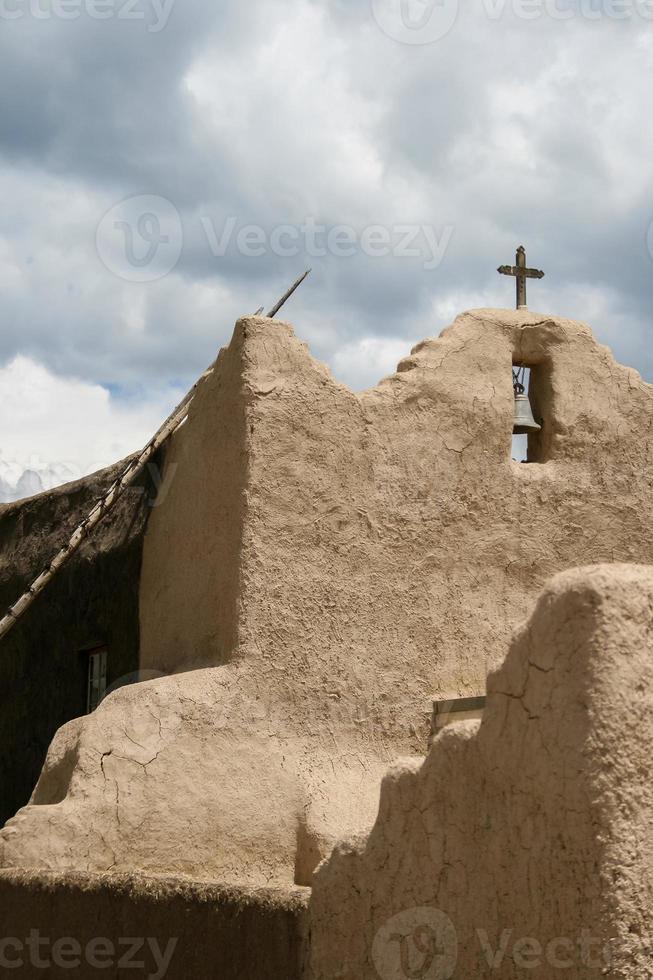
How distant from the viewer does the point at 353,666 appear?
7434 mm

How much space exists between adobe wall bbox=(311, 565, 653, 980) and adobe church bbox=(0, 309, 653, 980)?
10 millimetres

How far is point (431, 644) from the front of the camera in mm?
7672

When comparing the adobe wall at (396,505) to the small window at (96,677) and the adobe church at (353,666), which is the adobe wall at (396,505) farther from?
the small window at (96,677)

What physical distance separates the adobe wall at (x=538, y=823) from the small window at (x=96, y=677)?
207 inches

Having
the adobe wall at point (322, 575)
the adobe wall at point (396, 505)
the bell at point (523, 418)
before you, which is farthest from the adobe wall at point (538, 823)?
the bell at point (523, 418)

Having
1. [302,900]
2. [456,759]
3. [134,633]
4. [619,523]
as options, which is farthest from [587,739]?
[134,633]

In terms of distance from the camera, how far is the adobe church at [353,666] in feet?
13.4

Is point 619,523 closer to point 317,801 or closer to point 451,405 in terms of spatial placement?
point 451,405

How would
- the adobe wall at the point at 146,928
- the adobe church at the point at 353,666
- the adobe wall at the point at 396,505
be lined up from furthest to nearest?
the adobe wall at the point at 396,505
the adobe wall at the point at 146,928
the adobe church at the point at 353,666

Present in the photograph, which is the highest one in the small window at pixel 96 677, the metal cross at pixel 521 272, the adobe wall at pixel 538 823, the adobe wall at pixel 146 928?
the metal cross at pixel 521 272

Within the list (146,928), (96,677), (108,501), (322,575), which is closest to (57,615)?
(96,677)

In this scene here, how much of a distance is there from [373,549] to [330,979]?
322cm

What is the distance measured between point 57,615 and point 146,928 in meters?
5.35

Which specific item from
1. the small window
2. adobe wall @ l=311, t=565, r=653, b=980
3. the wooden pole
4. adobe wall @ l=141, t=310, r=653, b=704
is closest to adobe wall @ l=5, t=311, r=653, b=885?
adobe wall @ l=141, t=310, r=653, b=704
